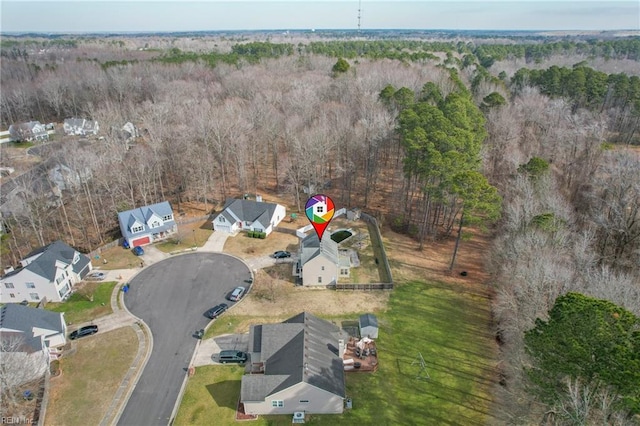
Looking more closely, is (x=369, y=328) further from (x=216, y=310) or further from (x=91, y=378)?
(x=91, y=378)

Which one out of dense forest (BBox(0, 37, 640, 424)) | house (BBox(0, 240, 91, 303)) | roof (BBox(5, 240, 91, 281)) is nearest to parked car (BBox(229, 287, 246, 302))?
house (BBox(0, 240, 91, 303))

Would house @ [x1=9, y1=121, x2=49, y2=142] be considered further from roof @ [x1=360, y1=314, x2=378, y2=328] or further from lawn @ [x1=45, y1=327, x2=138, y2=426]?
roof @ [x1=360, y1=314, x2=378, y2=328]

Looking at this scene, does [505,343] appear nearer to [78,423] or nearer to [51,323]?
[78,423]

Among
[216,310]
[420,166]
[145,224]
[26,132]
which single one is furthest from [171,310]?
[26,132]

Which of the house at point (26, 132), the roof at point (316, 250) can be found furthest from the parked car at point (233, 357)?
the house at point (26, 132)

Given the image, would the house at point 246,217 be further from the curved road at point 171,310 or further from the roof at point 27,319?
the roof at point 27,319

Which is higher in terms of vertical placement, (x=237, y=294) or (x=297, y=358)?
(x=297, y=358)

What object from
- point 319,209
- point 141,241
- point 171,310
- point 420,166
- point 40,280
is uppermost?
point 420,166
